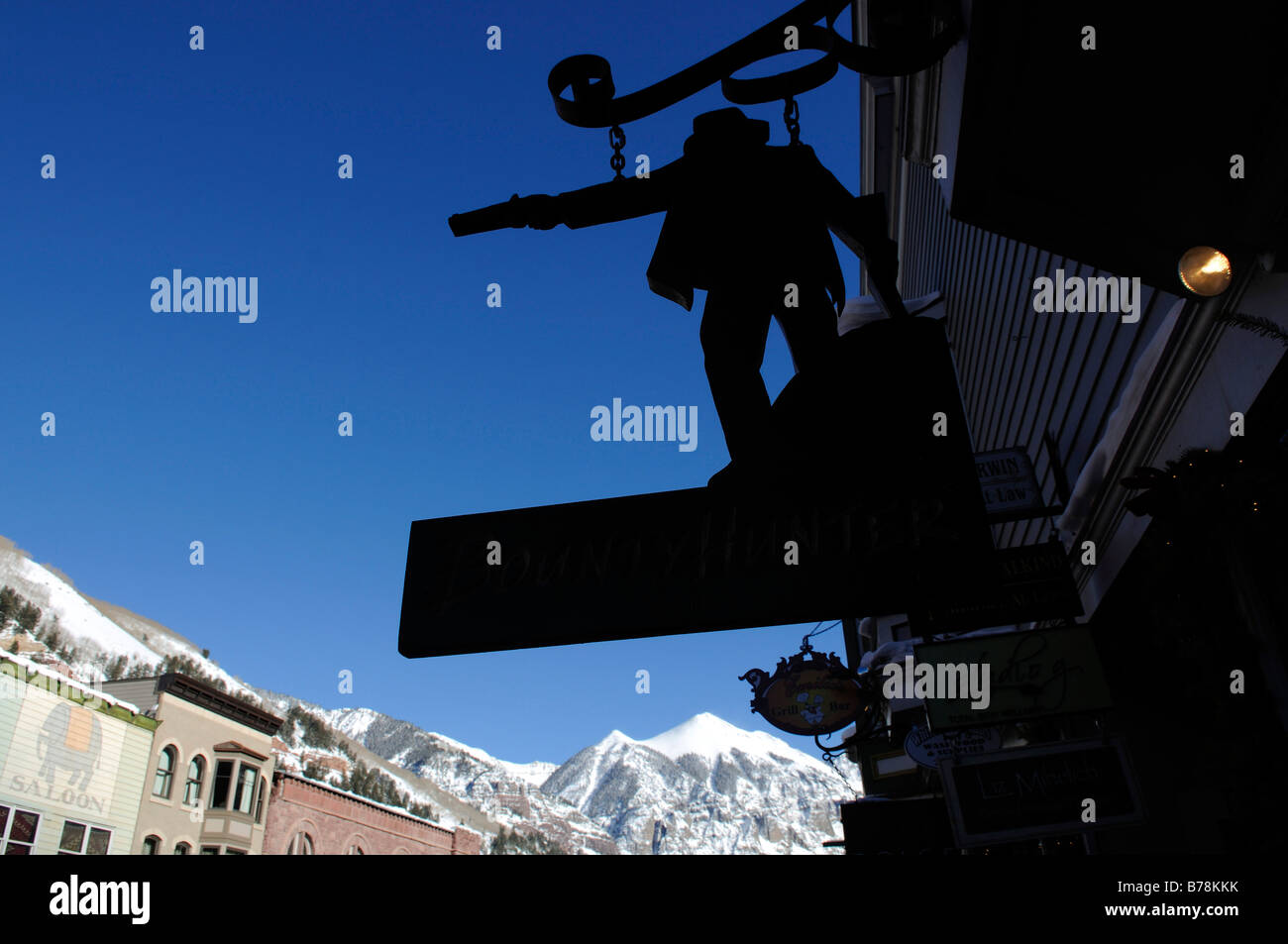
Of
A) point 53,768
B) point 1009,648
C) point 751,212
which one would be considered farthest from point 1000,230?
point 53,768

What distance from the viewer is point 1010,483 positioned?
608 cm

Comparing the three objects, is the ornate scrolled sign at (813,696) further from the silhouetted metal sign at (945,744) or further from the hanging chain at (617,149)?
the hanging chain at (617,149)

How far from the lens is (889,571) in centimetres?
162

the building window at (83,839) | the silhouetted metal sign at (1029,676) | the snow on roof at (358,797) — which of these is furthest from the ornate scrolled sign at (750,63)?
the snow on roof at (358,797)

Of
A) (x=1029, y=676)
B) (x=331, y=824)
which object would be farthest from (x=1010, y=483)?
(x=331, y=824)

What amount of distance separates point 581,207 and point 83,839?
27190 millimetres

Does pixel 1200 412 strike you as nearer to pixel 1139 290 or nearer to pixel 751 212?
pixel 1139 290

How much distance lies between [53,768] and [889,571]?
89.5 feet

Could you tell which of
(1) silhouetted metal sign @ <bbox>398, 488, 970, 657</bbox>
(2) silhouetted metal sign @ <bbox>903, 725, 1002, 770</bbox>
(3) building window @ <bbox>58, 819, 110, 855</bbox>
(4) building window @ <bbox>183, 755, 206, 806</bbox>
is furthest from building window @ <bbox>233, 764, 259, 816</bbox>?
(1) silhouetted metal sign @ <bbox>398, 488, 970, 657</bbox>

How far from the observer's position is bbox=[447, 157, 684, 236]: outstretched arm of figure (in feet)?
8.14

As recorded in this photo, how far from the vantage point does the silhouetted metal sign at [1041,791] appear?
451cm

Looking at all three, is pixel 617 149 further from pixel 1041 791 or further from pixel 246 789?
pixel 246 789

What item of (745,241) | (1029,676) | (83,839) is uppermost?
(745,241)
